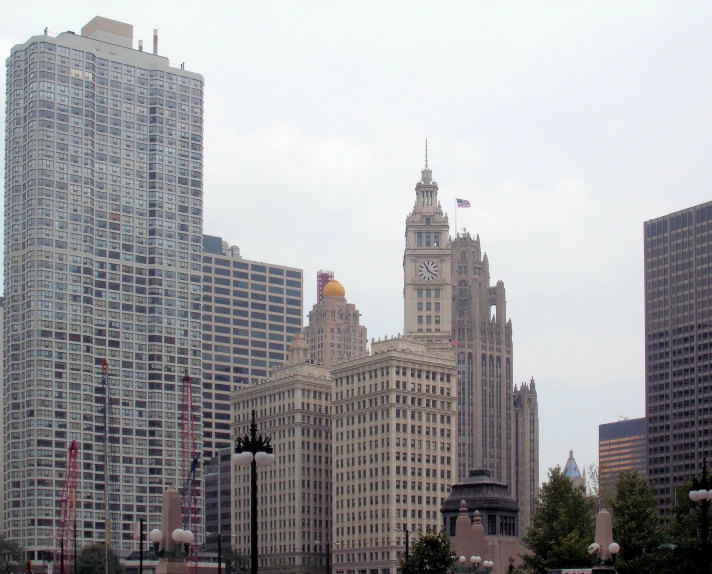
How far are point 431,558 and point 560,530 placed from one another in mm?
15208

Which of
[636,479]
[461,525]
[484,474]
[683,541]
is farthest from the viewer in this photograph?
[484,474]

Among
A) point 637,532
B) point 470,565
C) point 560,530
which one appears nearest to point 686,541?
point 637,532

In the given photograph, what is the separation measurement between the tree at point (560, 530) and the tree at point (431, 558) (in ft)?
32.9

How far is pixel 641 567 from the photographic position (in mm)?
118250

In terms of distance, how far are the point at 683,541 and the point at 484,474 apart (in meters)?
78.6

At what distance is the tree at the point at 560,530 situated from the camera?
122875 mm

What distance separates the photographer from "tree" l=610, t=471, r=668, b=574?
118 m

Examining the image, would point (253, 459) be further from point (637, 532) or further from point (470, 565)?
point (637, 532)

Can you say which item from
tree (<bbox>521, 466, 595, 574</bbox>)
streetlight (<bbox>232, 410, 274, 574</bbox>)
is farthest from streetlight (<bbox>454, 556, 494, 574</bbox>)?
streetlight (<bbox>232, 410, 274, 574</bbox>)

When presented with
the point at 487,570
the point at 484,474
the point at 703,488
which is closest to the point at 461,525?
the point at 487,570

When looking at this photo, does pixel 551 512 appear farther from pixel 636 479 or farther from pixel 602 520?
pixel 602 520

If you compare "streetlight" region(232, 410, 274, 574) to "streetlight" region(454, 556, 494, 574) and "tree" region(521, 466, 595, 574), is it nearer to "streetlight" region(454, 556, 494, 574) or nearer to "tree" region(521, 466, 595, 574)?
"streetlight" region(454, 556, 494, 574)

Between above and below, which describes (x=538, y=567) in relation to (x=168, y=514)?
below

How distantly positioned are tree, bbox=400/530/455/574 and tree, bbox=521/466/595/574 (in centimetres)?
1003
